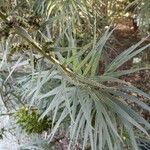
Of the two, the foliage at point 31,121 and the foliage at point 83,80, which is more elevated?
the foliage at point 83,80

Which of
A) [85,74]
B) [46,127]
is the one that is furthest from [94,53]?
[46,127]

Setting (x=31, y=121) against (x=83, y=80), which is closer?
(x=83, y=80)

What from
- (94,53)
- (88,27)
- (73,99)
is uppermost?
(88,27)

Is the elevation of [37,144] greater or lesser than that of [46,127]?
lesser

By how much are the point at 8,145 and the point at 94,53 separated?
1.19 m

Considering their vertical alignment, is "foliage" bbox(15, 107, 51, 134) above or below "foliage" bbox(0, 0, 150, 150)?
below

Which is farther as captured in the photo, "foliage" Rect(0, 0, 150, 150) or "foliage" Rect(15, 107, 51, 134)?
"foliage" Rect(15, 107, 51, 134)

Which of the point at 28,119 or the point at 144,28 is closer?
the point at 28,119

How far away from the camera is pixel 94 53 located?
944mm

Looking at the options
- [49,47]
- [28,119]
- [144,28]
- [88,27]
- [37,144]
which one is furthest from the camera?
[144,28]

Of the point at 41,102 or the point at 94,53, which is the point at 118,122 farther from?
the point at 41,102

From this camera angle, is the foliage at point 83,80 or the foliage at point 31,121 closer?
the foliage at point 83,80

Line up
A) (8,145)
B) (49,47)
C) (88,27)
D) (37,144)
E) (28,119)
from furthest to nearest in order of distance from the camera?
1. (8,145)
2. (88,27)
3. (37,144)
4. (28,119)
5. (49,47)

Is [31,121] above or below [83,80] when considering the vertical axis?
below
